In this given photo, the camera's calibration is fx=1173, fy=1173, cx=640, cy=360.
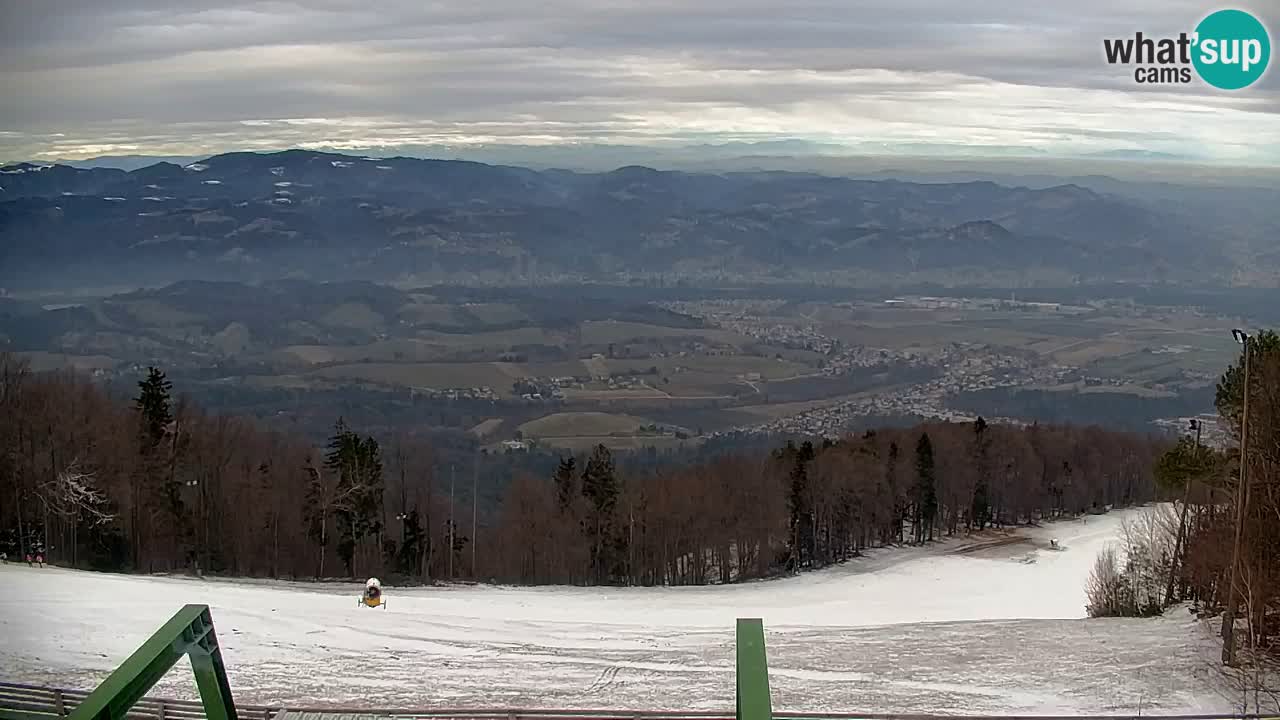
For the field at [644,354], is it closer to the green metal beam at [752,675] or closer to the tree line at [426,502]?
the tree line at [426,502]

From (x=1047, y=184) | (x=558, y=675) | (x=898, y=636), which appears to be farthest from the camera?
(x=1047, y=184)

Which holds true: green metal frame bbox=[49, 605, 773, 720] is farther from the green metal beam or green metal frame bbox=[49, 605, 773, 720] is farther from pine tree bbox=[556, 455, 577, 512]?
pine tree bbox=[556, 455, 577, 512]

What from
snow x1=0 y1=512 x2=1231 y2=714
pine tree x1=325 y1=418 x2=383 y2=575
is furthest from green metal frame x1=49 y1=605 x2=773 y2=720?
pine tree x1=325 y1=418 x2=383 y2=575

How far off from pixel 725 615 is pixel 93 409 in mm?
15454

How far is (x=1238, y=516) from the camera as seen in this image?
13367 mm

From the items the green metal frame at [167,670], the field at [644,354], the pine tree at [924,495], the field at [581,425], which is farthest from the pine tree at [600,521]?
the field at [581,425]

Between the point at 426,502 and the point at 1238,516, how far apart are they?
21.8 m

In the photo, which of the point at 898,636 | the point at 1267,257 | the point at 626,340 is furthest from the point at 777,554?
the point at 626,340

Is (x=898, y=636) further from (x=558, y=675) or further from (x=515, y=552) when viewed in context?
(x=515, y=552)

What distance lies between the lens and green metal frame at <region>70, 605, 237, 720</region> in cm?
259

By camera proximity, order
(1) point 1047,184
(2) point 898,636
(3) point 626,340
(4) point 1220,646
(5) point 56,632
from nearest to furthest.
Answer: (5) point 56,632 < (4) point 1220,646 < (2) point 898,636 < (3) point 626,340 < (1) point 1047,184

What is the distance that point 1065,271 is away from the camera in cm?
11762

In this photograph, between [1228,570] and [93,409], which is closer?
[1228,570]

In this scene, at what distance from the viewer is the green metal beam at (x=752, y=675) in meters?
2.50
